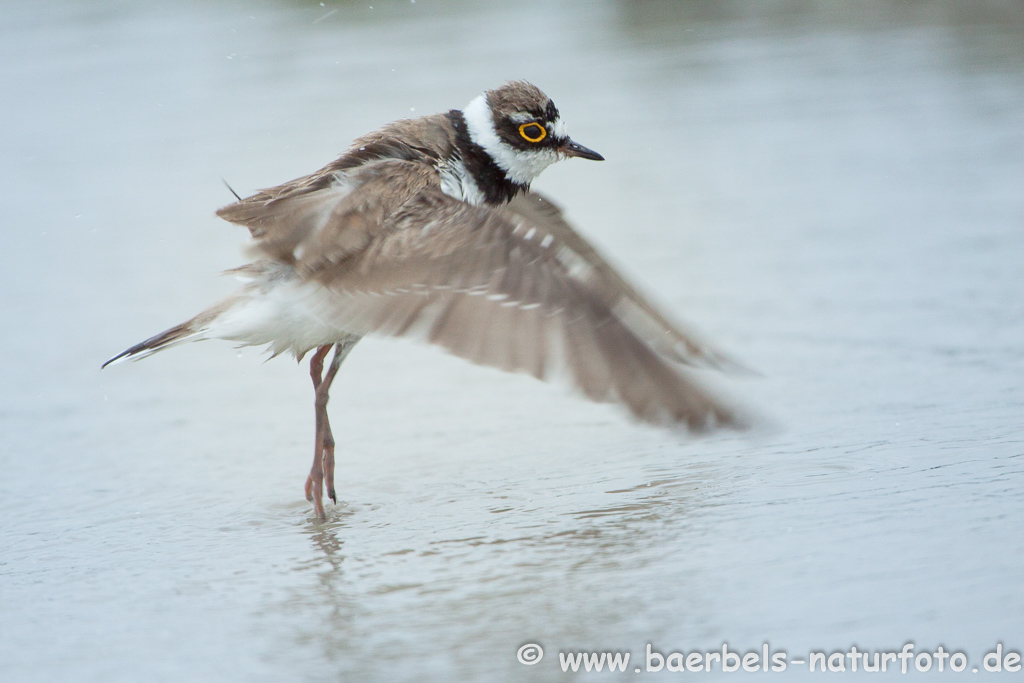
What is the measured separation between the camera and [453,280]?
15.4ft

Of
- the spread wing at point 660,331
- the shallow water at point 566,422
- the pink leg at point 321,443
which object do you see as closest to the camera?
the shallow water at point 566,422

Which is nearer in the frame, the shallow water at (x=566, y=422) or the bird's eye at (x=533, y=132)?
the shallow water at (x=566, y=422)

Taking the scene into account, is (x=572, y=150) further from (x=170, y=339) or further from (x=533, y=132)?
(x=170, y=339)

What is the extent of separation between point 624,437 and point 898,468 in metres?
1.25

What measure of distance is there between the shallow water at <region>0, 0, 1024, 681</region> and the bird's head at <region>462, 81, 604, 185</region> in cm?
113

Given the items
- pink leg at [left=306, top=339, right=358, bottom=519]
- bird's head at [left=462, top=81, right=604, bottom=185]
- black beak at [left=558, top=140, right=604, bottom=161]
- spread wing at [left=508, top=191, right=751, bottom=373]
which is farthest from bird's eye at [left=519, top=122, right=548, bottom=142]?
pink leg at [left=306, top=339, right=358, bottom=519]

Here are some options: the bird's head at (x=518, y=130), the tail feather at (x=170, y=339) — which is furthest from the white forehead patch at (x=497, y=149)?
the tail feather at (x=170, y=339)

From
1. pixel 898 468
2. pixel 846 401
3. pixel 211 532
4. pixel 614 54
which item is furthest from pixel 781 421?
pixel 614 54

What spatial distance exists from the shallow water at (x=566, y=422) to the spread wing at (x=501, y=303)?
499 mm

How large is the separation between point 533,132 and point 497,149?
0.19m

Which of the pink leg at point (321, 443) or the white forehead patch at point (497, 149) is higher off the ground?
the white forehead patch at point (497, 149)

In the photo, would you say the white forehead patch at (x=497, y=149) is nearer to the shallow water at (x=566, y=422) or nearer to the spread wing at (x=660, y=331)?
the spread wing at (x=660, y=331)

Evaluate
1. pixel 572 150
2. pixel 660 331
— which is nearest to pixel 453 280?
pixel 660 331

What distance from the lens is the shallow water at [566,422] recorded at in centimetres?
387
